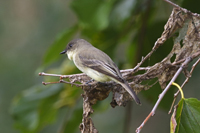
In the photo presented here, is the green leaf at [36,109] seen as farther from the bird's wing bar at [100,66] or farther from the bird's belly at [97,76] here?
the bird's belly at [97,76]

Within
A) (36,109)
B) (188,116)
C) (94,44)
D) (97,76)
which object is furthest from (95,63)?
(36,109)

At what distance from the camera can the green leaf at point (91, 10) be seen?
326 centimetres

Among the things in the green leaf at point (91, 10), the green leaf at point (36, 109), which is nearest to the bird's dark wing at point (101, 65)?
the green leaf at point (91, 10)

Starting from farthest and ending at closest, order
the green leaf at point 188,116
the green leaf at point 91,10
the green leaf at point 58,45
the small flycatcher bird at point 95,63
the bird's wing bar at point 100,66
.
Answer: the green leaf at point 58,45
the green leaf at point 91,10
the bird's wing bar at point 100,66
the small flycatcher bird at point 95,63
the green leaf at point 188,116

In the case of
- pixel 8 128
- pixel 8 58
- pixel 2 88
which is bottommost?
pixel 8 128

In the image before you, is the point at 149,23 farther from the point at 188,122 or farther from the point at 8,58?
the point at 8,58

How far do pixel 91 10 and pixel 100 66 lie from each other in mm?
847

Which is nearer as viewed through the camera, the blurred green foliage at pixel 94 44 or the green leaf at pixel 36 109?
the blurred green foliage at pixel 94 44

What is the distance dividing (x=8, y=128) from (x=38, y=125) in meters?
2.63

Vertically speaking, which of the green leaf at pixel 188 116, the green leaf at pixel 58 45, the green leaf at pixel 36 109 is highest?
the green leaf at pixel 58 45

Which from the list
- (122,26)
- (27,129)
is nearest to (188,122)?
(122,26)

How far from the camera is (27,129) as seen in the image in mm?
3578

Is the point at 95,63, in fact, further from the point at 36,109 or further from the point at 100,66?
the point at 36,109

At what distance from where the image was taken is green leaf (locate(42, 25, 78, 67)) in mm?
3457
